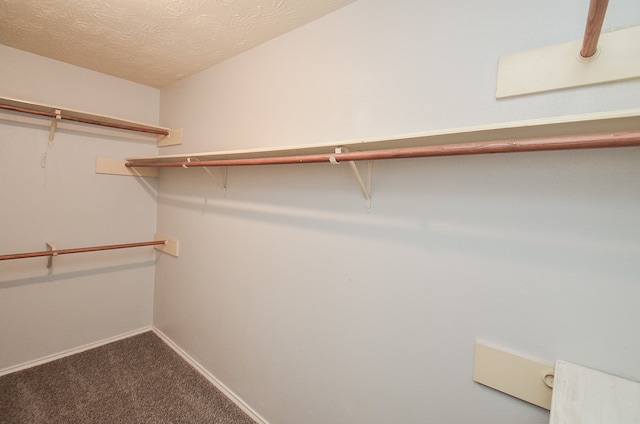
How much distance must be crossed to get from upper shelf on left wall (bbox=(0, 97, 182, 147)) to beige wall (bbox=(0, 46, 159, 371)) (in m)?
0.06

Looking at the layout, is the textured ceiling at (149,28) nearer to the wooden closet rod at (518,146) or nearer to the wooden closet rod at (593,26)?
the wooden closet rod at (518,146)

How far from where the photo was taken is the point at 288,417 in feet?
5.21

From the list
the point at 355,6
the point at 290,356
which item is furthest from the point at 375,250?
the point at 355,6

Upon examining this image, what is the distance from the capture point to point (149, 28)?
160 centimetres

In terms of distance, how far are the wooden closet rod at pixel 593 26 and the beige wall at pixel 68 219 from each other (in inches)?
120

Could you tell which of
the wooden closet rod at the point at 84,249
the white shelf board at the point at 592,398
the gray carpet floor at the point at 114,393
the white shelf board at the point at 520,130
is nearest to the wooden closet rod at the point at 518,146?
the white shelf board at the point at 520,130

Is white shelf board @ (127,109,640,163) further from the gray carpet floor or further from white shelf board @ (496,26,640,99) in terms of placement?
the gray carpet floor

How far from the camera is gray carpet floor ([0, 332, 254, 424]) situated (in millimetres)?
1717

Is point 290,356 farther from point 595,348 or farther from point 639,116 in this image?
point 639,116

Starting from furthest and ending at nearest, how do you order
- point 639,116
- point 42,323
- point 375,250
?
1. point 42,323
2. point 375,250
3. point 639,116

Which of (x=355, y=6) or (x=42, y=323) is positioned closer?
(x=355, y=6)

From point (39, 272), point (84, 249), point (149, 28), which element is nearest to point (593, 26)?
point (149, 28)

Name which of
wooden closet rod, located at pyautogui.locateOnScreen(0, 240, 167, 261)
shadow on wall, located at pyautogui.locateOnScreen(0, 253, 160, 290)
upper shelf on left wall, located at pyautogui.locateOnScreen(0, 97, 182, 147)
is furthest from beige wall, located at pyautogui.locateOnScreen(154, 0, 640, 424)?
shadow on wall, located at pyautogui.locateOnScreen(0, 253, 160, 290)

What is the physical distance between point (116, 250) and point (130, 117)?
4.07ft
